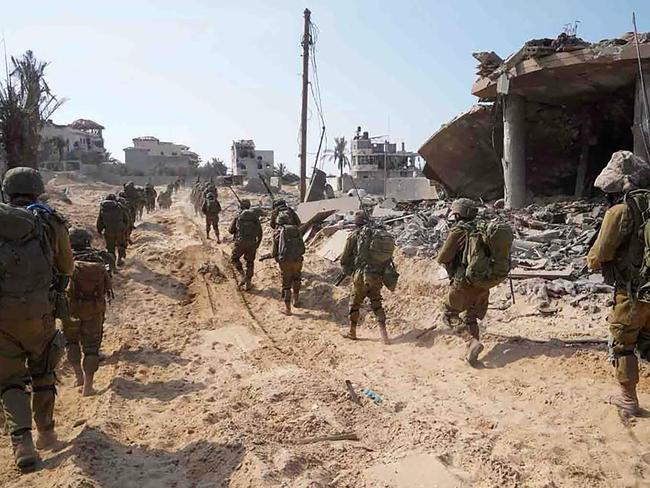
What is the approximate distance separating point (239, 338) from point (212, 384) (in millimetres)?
1676

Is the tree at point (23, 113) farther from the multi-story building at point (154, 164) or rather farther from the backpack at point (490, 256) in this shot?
the multi-story building at point (154, 164)

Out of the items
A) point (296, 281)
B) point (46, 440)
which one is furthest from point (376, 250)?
point (46, 440)

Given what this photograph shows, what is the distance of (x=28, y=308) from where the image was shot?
3498mm

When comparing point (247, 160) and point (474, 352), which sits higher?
point (247, 160)

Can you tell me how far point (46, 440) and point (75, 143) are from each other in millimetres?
63695

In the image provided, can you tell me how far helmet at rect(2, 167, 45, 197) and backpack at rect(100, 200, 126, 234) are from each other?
707 centimetres

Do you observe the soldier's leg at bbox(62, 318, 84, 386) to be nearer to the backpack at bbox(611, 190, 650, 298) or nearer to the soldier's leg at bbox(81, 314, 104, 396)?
the soldier's leg at bbox(81, 314, 104, 396)

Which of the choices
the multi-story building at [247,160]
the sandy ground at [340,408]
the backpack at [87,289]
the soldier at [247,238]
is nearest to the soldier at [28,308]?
the sandy ground at [340,408]

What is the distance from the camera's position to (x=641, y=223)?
3971 mm

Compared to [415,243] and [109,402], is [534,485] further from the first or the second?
[415,243]

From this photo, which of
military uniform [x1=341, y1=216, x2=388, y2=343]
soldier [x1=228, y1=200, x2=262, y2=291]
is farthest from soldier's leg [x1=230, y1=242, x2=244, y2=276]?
military uniform [x1=341, y1=216, x2=388, y2=343]

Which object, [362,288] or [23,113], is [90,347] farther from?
[23,113]

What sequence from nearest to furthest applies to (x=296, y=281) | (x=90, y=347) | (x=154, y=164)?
1. (x=90, y=347)
2. (x=296, y=281)
3. (x=154, y=164)

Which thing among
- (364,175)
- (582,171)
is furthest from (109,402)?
(364,175)
